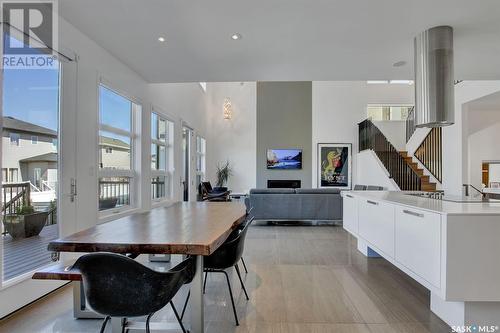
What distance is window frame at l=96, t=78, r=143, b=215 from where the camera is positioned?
351 cm

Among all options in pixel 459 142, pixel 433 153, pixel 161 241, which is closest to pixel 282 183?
pixel 433 153

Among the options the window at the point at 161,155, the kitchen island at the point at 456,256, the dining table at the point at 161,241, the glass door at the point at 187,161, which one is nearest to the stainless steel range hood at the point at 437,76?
the kitchen island at the point at 456,256

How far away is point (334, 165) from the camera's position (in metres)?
9.71

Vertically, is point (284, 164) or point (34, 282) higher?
point (284, 164)

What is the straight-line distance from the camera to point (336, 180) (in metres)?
9.68

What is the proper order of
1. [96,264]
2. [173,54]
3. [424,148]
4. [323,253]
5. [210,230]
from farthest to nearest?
[424,148] → [323,253] → [173,54] → [210,230] → [96,264]

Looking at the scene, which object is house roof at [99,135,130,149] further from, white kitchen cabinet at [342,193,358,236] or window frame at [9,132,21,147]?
white kitchen cabinet at [342,193,358,236]

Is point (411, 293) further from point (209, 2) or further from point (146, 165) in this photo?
point (146, 165)

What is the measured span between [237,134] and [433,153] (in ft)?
19.9

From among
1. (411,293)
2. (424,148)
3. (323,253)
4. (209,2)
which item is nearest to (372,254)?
(323,253)

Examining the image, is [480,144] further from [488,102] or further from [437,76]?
[437,76]

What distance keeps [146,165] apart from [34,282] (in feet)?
8.01

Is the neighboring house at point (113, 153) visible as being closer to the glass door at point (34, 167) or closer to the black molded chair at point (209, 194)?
the glass door at point (34, 167)

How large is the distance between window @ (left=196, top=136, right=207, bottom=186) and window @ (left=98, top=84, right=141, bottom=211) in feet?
12.9
